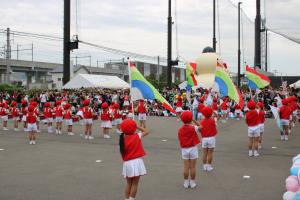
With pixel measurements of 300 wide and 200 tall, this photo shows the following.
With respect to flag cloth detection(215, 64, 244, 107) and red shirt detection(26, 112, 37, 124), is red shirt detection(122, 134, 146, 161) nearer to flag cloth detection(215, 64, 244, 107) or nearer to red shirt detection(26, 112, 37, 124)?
flag cloth detection(215, 64, 244, 107)

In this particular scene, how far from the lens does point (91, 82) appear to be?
2773cm

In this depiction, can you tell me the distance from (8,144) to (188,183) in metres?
8.53

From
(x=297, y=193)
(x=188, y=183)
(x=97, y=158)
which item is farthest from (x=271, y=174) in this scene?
(x=97, y=158)

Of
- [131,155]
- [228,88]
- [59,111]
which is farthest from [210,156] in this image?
[59,111]

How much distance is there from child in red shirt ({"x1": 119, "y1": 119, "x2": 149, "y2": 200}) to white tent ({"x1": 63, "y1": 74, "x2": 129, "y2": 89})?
19.2 meters

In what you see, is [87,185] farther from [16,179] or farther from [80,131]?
[80,131]

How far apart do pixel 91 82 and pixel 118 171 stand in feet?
62.4

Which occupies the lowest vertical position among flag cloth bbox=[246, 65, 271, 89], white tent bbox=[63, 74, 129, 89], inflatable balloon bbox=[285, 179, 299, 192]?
inflatable balloon bbox=[285, 179, 299, 192]

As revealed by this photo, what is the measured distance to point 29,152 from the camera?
40.0 ft

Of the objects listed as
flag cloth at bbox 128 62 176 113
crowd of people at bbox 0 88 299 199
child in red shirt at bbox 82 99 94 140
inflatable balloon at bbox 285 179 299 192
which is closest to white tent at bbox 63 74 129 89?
crowd of people at bbox 0 88 299 199

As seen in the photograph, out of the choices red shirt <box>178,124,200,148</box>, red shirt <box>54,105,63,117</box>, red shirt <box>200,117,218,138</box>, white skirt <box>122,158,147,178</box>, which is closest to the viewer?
white skirt <box>122,158,147,178</box>

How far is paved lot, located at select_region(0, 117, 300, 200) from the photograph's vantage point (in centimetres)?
735

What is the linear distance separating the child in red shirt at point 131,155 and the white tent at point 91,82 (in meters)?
19.2

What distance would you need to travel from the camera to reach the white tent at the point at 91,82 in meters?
26.6
